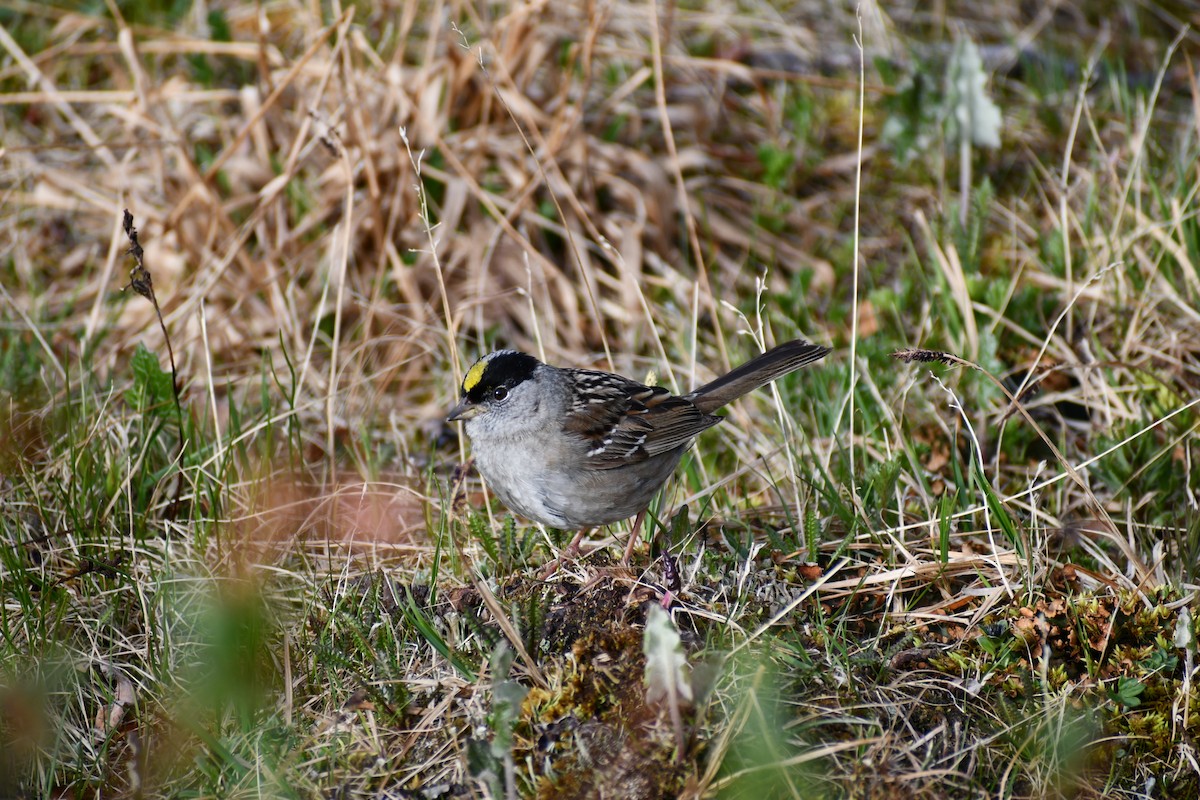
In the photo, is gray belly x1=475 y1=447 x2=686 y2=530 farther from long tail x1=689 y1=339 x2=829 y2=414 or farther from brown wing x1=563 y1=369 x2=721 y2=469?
long tail x1=689 y1=339 x2=829 y2=414

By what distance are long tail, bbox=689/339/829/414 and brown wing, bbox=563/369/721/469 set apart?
0.31 feet

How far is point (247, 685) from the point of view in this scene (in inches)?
111

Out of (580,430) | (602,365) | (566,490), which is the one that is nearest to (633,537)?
(566,490)

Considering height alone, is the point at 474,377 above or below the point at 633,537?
above

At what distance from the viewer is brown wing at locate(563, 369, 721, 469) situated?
12.3 ft

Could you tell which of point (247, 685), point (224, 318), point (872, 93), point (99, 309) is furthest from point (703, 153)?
point (247, 685)

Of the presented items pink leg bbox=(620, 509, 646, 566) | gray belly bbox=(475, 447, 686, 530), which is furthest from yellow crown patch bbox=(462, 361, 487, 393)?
pink leg bbox=(620, 509, 646, 566)

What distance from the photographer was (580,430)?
3824mm

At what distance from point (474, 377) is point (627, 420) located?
55 centimetres

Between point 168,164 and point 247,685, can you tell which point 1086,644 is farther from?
point 168,164

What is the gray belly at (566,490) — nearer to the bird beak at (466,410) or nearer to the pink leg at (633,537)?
the pink leg at (633,537)

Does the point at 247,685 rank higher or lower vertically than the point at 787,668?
higher

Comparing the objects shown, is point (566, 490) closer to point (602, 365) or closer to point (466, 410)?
point (466, 410)

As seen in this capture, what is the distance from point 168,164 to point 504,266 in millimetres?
1906
